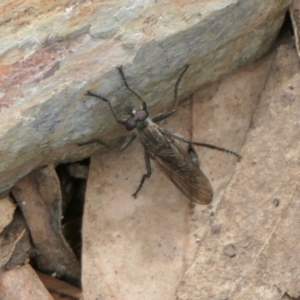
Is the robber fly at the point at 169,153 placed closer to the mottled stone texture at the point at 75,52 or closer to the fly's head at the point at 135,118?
the fly's head at the point at 135,118

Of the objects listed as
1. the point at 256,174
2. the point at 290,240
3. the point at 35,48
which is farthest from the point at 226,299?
the point at 35,48

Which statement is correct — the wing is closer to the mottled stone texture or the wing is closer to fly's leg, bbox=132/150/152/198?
fly's leg, bbox=132/150/152/198

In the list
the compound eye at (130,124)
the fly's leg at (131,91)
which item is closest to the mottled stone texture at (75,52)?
the fly's leg at (131,91)

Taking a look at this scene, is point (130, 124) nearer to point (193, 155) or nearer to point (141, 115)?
point (141, 115)

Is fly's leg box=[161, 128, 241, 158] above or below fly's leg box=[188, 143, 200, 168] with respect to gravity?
above

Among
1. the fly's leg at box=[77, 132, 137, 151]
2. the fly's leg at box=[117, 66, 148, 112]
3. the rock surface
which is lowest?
the rock surface

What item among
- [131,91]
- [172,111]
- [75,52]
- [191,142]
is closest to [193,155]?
[191,142]

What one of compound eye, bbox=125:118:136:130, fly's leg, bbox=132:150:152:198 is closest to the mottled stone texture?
compound eye, bbox=125:118:136:130
